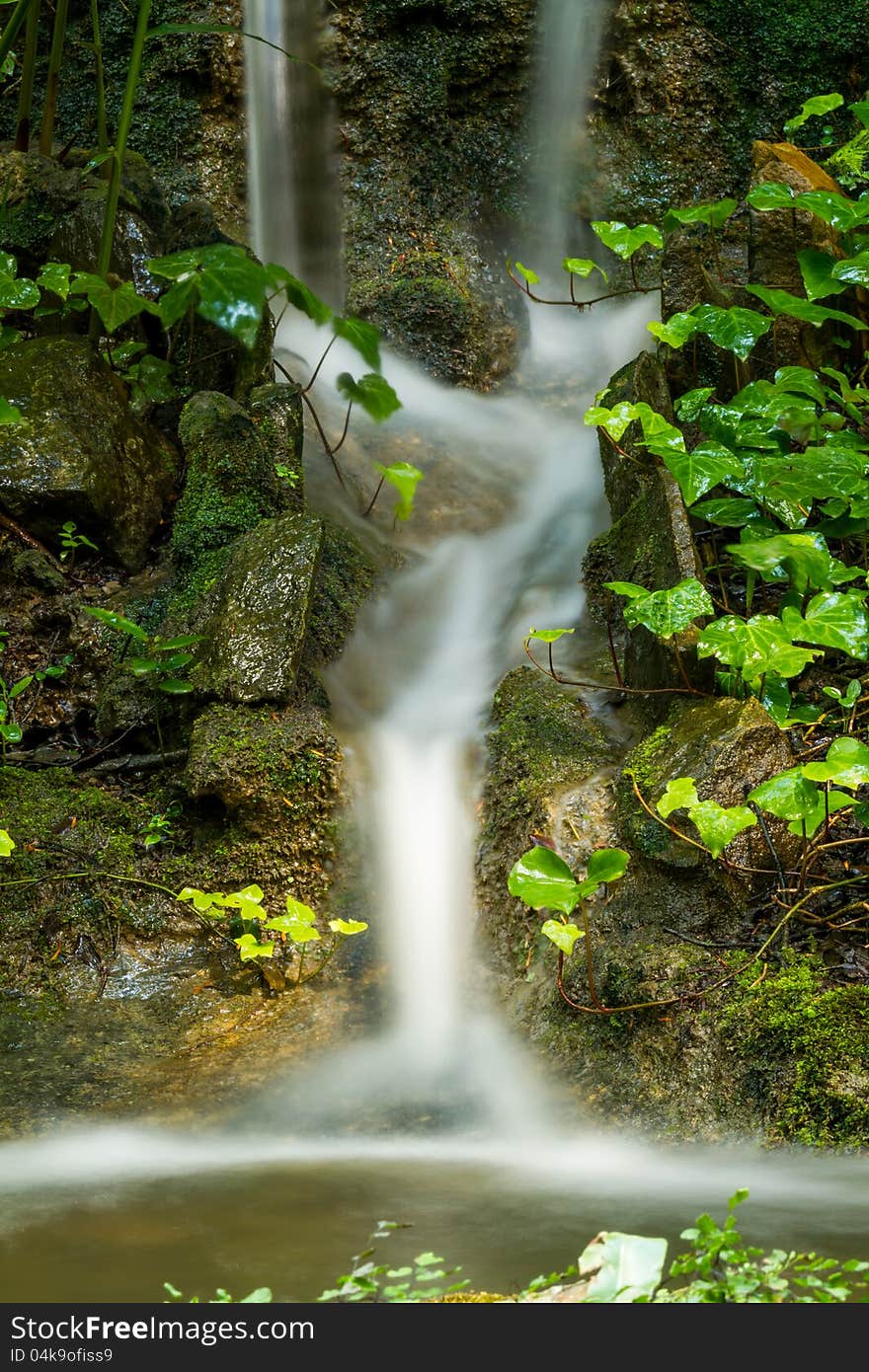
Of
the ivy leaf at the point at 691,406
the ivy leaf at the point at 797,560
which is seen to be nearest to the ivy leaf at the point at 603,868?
the ivy leaf at the point at 797,560

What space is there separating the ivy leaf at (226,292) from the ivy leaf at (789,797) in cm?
170

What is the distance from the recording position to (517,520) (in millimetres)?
5824

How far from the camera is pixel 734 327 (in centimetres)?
401

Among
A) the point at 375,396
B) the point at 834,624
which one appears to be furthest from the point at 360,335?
the point at 834,624

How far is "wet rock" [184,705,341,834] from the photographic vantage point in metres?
3.74

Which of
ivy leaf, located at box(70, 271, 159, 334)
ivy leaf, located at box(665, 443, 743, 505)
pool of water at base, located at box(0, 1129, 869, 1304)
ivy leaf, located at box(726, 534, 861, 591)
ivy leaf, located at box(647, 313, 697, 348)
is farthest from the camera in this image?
ivy leaf, located at box(647, 313, 697, 348)

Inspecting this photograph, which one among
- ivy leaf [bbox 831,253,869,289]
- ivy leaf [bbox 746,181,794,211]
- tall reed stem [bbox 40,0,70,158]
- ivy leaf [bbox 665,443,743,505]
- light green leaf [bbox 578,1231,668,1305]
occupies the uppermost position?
tall reed stem [bbox 40,0,70,158]

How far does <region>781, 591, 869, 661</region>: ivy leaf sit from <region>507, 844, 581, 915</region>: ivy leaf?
0.91m

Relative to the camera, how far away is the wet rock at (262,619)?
3975 millimetres

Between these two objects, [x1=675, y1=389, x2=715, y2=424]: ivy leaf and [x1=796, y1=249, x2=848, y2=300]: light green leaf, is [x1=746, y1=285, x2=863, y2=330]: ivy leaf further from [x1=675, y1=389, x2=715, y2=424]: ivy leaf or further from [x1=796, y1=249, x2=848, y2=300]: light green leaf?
[x1=675, y1=389, x2=715, y2=424]: ivy leaf

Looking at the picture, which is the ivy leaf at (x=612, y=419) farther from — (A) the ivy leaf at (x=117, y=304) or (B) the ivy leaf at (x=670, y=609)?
(A) the ivy leaf at (x=117, y=304)

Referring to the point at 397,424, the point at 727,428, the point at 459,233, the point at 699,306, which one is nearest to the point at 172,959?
the point at 727,428

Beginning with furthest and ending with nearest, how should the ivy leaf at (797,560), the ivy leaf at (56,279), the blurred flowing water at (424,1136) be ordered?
the ivy leaf at (56,279) → the ivy leaf at (797,560) → the blurred flowing water at (424,1136)

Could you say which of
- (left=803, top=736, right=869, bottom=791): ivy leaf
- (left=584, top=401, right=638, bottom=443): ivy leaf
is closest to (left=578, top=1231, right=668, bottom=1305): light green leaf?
(left=803, top=736, right=869, bottom=791): ivy leaf
